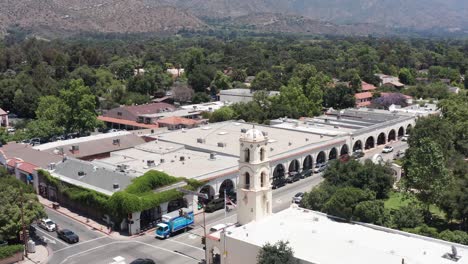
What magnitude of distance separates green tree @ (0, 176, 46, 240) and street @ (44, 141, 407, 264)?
2475 millimetres

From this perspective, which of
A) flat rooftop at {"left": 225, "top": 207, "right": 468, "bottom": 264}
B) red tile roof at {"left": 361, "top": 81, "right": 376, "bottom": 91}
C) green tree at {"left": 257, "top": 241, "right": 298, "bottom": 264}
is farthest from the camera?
red tile roof at {"left": 361, "top": 81, "right": 376, "bottom": 91}

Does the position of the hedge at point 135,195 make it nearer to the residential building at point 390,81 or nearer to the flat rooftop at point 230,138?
the flat rooftop at point 230,138

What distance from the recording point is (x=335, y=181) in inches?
1592

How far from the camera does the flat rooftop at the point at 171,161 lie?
41.1 meters

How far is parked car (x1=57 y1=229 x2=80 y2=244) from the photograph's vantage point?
34.2m

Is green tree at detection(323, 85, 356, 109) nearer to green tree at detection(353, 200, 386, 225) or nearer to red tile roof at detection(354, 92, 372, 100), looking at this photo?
red tile roof at detection(354, 92, 372, 100)

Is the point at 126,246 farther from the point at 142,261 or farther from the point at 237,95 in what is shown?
the point at 237,95

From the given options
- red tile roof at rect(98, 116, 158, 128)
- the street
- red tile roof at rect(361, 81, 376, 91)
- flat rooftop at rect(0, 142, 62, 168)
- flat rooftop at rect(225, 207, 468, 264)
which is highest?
flat rooftop at rect(225, 207, 468, 264)

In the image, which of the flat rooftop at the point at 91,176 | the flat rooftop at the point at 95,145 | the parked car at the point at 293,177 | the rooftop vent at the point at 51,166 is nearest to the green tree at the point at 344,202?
the parked car at the point at 293,177

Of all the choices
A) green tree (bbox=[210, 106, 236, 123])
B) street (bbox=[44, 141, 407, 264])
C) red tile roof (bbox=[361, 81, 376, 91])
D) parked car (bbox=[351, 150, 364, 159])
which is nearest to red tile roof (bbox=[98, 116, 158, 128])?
green tree (bbox=[210, 106, 236, 123])

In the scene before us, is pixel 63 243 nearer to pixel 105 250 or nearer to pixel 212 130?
pixel 105 250

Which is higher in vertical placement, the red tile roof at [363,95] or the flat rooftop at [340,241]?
the flat rooftop at [340,241]

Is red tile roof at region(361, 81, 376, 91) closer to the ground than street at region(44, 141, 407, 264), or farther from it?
farther from it

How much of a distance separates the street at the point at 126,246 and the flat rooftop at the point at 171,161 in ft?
13.3
